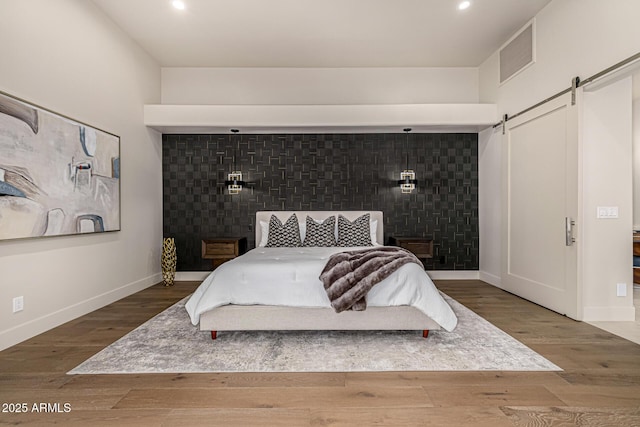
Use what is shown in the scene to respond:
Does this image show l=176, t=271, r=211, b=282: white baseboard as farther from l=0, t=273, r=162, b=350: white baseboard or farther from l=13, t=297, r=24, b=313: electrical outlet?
l=13, t=297, r=24, b=313: electrical outlet

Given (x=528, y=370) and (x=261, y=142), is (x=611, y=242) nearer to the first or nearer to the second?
(x=528, y=370)

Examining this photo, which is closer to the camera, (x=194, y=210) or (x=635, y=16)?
(x=635, y=16)

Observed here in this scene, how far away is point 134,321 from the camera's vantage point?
344 centimetres

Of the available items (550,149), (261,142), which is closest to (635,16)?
(550,149)

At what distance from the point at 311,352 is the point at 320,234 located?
7.62 feet

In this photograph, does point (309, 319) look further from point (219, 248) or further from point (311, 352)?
point (219, 248)

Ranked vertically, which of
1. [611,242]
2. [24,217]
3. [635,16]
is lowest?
[611,242]

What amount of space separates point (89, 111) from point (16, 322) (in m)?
2.29

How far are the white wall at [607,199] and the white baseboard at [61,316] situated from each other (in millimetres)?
5252

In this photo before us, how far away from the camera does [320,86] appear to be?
547 centimetres

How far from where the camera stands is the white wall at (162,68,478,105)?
5465 millimetres

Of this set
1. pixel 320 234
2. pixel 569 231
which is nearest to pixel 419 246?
pixel 320 234

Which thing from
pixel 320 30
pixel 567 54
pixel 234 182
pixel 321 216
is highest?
pixel 320 30

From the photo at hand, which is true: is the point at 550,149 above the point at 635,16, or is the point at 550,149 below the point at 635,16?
below
